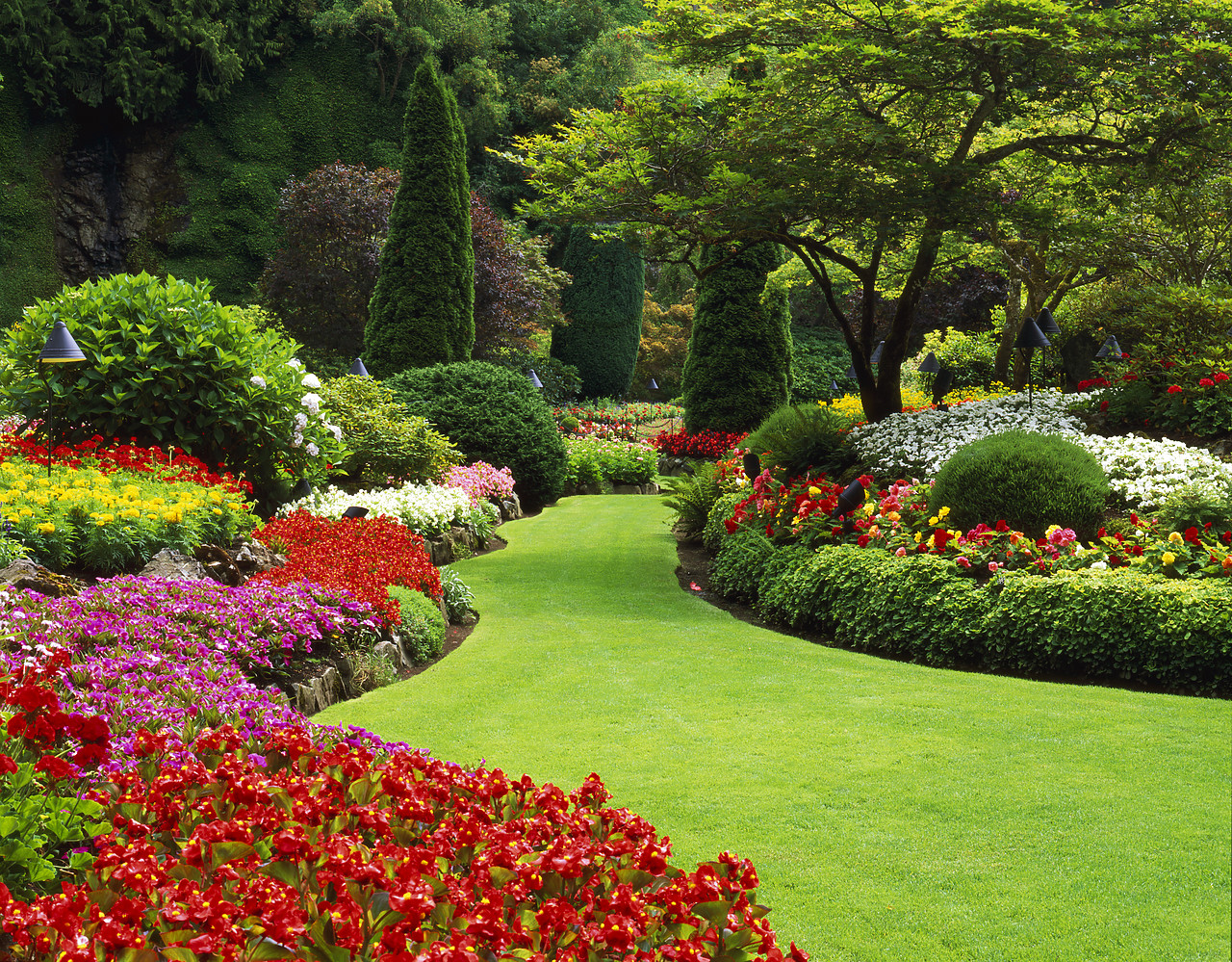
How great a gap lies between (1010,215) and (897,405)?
2679 millimetres

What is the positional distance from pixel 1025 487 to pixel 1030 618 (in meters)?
1.49

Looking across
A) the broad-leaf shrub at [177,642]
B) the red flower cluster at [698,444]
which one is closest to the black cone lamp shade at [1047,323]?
the red flower cluster at [698,444]

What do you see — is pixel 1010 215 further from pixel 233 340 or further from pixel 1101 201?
pixel 233 340

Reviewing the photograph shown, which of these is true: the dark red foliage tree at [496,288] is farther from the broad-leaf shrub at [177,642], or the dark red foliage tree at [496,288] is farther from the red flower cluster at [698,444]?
the broad-leaf shrub at [177,642]

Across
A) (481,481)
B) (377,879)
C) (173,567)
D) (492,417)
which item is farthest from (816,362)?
(377,879)

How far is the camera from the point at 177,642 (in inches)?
164

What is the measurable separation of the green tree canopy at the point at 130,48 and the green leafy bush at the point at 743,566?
22.6m

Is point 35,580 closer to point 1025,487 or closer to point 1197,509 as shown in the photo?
point 1025,487

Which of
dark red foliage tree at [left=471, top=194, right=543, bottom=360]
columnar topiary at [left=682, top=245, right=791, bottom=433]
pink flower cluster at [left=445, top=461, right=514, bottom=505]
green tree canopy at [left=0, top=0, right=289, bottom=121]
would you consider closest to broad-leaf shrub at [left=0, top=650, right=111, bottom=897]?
pink flower cluster at [left=445, top=461, right=514, bottom=505]

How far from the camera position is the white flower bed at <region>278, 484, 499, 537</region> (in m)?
9.29

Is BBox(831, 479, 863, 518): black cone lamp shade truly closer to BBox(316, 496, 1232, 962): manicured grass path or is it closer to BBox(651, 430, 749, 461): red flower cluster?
BBox(316, 496, 1232, 962): manicured grass path

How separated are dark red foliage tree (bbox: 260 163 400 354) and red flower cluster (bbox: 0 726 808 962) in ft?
61.5

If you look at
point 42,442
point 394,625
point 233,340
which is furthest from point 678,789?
point 42,442

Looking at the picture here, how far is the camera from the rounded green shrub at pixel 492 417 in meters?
13.1
